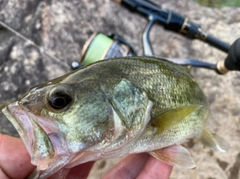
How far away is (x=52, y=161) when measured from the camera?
3.22 ft

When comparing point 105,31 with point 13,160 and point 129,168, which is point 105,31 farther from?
point 13,160

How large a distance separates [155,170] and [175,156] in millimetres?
135

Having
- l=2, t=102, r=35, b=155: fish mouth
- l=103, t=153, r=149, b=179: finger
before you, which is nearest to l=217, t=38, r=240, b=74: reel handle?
l=103, t=153, r=149, b=179: finger

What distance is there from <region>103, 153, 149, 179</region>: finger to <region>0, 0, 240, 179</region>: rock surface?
0.47 meters

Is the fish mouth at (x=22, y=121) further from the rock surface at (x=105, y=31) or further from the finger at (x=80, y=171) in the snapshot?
the rock surface at (x=105, y=31)

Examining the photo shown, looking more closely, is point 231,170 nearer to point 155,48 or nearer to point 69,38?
point 155,48

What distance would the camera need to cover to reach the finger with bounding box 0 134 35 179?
4.15ft

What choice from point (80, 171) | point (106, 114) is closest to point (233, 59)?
point (106, 114)

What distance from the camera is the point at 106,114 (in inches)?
41.5

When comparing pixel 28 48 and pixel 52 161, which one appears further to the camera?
pixel 28 48

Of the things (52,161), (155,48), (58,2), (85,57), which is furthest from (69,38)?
(52,161)

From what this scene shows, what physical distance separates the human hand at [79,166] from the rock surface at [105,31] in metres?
0.48

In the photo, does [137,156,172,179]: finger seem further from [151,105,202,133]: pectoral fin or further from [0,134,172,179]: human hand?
[151,105,202,133]: pectoral fin

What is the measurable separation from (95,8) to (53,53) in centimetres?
50
